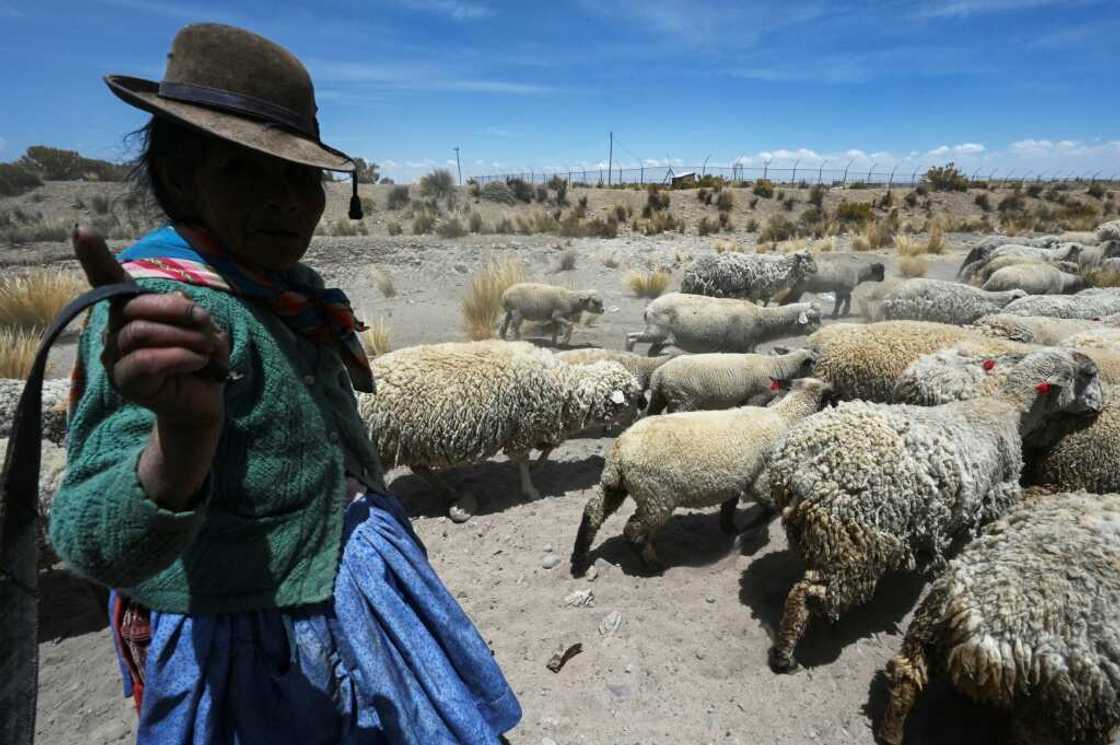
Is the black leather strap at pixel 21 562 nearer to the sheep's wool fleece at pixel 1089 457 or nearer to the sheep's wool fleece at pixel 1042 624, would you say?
the sheep's wool fleece at pixel 1042 624

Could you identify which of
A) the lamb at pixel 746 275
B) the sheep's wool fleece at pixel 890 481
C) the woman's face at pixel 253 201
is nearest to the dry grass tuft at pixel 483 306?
the lamb at pixel 746 275

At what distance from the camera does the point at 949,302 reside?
7938 mm

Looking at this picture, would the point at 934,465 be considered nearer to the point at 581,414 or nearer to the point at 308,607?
the point at 581,414

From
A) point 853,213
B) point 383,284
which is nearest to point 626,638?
point 383,284

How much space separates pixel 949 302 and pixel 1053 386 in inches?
223

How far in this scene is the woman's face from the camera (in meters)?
1.16

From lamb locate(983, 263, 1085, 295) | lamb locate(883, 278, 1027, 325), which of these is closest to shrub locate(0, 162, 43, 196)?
lamb locate(883, 278, 1027, 325)

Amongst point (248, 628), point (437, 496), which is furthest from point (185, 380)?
Result: point (437, 496)

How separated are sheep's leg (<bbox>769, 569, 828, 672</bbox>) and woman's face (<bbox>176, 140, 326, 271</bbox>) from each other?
9.50 feet

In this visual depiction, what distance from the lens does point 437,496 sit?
511 cm

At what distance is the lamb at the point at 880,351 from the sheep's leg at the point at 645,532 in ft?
8.16

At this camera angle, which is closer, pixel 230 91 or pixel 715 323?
pixel 230 91

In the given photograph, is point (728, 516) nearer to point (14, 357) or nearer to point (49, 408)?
point (49, 408)

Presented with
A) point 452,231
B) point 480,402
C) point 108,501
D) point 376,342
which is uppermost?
point 108,501
